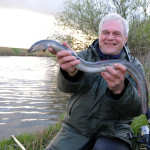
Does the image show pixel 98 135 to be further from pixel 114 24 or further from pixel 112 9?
pixel 112 9

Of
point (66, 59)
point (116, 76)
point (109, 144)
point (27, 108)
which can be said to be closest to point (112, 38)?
point (116, 76)

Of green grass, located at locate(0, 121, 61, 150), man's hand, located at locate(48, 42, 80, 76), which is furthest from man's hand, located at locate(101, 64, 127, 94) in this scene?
green grass, located at locate(0, 121, 61, 150)

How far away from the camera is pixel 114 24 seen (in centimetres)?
291

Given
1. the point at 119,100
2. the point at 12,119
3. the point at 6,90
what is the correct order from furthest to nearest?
1. the point at 6,90
2. the point at 12,119
3. the point at 119,100

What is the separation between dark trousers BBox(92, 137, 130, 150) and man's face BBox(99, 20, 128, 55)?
123 cm

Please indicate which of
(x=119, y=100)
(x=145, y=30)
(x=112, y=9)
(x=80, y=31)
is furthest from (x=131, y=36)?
(x=119, y=100)

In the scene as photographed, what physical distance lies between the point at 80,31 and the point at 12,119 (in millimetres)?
7980

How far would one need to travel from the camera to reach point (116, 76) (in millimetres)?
2201

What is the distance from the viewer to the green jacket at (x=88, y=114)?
8.37ft

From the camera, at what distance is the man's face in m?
2.90

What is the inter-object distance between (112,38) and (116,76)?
0.90 m

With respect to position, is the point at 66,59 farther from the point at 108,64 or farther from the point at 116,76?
the point at 116,76

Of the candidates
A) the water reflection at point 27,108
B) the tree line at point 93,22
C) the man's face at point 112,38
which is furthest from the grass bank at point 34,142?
the tree line at point 93,22

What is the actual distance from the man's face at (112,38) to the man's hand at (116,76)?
0.74 m
